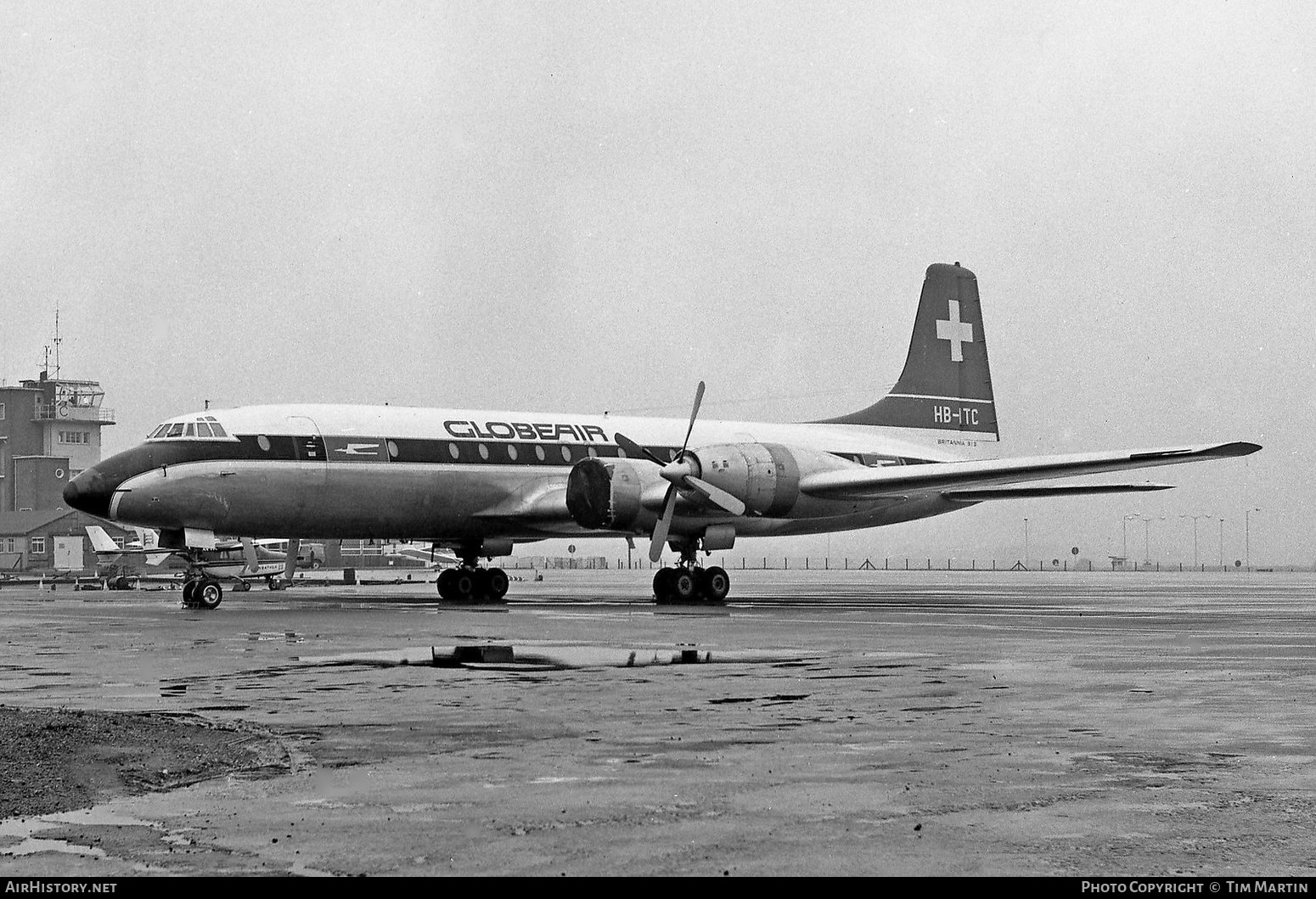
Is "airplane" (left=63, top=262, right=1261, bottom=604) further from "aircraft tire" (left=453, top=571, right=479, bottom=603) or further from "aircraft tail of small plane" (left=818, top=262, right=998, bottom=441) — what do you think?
"aircraft tail of small plane" (left=818, top=262, right=998, bottom=441)

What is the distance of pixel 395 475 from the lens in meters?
34.2

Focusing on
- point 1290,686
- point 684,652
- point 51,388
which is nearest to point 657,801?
point 1290,686

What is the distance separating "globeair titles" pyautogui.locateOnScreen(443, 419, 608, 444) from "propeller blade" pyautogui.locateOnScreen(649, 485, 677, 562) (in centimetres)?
563

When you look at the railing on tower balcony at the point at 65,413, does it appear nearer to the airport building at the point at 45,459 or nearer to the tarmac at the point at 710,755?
the airport building at the point at 45,459

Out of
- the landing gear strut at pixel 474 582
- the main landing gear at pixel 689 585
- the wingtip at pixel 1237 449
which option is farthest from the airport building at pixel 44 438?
the wingtip at pixel 1237 449

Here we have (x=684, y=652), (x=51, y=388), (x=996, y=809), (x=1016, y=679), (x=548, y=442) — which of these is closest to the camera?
(x=996, y=809)

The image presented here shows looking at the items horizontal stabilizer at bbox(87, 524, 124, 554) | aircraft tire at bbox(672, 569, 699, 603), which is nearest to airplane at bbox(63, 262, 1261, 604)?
aircraft tire at bbox(672, 569, 699, 603)

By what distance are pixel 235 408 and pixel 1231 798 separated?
2940 cm

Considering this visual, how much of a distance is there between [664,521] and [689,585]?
2046 millimetres

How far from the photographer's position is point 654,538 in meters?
32.3

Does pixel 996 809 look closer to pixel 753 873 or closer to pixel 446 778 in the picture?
pixel 753 873

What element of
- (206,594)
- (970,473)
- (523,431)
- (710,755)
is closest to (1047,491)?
(970,473)

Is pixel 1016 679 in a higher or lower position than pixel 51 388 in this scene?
lower

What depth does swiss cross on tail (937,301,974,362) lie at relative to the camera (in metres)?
44.4
